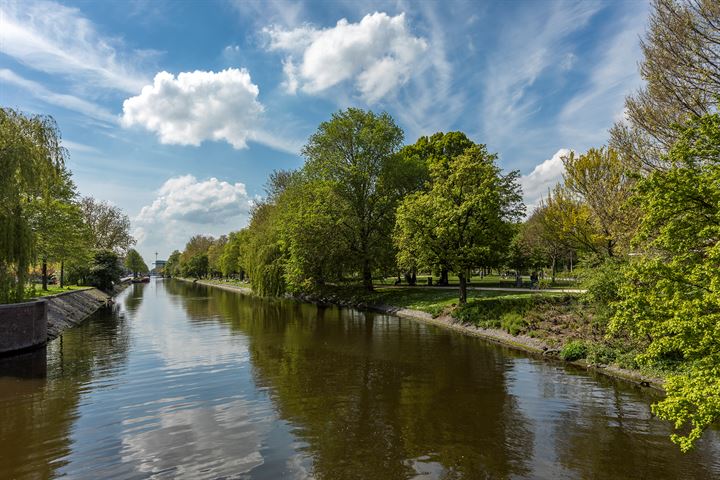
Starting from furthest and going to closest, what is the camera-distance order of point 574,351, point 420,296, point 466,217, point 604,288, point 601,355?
1. point 420,296
2. point 466,217
3. point 604,288
4. point 574,351
5. point 601,355

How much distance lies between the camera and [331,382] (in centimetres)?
1564

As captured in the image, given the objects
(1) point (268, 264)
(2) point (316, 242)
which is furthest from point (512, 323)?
(1) point (268, 264)

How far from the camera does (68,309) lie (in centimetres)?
3388

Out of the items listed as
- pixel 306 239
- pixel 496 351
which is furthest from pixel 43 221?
pixel 496 351

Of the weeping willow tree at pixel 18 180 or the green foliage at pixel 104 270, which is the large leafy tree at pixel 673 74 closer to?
the weeping willow tree at pixel 18 180

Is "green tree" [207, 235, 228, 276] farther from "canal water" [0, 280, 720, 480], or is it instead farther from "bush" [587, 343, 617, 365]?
"bush" [587, 343, 617, 365]

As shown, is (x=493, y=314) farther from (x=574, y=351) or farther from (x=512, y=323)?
(x=574, y=351)

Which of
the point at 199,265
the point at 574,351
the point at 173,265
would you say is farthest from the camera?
the point at 173,265

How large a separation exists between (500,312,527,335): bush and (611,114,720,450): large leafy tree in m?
14.6

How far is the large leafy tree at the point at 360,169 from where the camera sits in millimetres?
41844

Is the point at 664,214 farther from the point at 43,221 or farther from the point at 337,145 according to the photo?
the point at 43,221

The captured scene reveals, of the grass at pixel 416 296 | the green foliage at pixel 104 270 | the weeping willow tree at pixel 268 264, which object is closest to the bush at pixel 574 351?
the grass at pixel 416 296

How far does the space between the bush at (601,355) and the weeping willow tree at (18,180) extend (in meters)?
27.4

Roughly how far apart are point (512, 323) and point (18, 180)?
2682 cm
